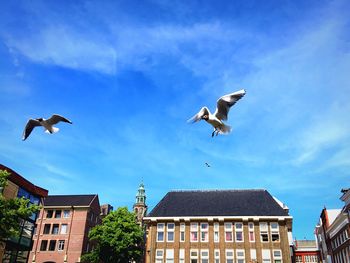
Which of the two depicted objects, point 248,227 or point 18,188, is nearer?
point 18,188

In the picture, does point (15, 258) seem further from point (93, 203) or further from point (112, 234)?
point (93, 203)

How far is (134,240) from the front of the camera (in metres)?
51.1

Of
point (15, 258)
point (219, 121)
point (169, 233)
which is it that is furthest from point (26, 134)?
point (169, 233)

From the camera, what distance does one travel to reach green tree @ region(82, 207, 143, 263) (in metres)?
49.2

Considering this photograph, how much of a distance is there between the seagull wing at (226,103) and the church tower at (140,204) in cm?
10984

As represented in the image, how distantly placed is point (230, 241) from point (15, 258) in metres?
28.1

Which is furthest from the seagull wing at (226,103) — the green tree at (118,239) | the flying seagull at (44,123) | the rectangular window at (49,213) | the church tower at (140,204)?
the church tower at (140,204)

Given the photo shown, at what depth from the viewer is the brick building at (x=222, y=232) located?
49.4m

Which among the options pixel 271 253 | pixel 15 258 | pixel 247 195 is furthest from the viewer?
pixel 247 195

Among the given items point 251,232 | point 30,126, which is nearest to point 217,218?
point 251,232

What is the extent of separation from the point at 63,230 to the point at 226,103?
55.9 meters

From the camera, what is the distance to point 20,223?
121ft

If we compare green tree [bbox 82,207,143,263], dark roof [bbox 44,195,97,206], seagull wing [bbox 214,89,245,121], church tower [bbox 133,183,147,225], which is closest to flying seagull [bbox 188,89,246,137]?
seagull wing [bbox 214,89,245,121]

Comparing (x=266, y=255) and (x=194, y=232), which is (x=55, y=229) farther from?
(x=266, y=255)
